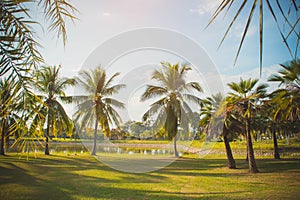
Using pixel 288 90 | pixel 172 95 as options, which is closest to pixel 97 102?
pixel 172 95

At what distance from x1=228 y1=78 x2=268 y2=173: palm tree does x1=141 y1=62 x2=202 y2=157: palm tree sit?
5.39m

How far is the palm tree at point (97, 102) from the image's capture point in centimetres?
1914

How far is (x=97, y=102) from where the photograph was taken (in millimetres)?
20016

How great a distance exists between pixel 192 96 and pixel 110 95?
27.6ft

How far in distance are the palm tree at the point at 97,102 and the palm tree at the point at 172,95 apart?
4.24 meters

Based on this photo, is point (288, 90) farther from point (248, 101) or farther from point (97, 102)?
point (97, 102)

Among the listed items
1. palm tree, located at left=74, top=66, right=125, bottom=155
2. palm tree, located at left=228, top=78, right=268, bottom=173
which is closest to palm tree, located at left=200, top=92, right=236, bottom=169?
palm tree, located at left=228, top=78, right=268, bottom=173

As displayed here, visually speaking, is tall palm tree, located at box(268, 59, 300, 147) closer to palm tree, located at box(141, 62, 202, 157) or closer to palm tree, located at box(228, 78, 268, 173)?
palm tree, located at box(228, 78, 268, 173)

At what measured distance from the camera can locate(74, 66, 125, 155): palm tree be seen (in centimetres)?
1914

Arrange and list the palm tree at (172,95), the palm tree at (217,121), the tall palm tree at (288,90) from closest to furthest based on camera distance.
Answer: the tall palm tree at (288,90) < the palm tree at (217,121) < the palm tree at (172,95)

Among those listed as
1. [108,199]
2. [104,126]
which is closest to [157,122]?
[104,126]

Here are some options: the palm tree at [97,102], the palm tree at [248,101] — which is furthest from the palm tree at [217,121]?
the palm tree at [97,102]

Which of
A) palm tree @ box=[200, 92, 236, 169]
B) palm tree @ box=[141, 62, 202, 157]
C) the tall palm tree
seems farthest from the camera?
palm tree @ box=[141, 62, 202, 157]

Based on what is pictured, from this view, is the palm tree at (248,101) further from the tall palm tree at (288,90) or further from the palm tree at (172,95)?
the palm tree at (172,95)
